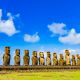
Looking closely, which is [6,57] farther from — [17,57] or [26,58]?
[26,58]

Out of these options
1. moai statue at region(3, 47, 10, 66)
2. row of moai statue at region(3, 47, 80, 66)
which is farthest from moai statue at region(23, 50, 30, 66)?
moai statue at region(3, 47, 10, 66)

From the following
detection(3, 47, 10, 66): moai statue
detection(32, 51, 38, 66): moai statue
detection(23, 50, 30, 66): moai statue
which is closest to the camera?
detection(3, 47, 10, 66): moai statue

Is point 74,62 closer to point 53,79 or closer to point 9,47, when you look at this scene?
point 9,47

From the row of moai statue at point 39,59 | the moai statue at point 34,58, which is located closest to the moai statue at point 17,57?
the row of moai statue at point 39,59

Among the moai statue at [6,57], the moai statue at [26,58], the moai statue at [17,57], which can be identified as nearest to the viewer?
the moai statue at [6,57]

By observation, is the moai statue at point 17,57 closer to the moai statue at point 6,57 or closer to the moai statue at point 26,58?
the moai statue at point 26,58

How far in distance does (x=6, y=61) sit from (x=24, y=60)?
101 inches

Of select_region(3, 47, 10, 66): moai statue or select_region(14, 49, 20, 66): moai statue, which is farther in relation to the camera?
select_region(14, 49, 20, 66): moai statue

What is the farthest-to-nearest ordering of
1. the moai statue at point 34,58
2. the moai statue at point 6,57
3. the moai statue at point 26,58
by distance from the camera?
the moai statue at point 34,58 → the moai statue at point 26,58 → the moai statue at point 6,57

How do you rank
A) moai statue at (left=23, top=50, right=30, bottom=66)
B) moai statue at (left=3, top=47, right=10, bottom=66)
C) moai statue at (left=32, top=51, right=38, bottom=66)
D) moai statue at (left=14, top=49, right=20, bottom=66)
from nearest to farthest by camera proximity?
moai statue at (left=3, top=47, right=10, bottom=66) < moai statue at (left=14, top=49, right=20, bottom=66) < moai statue at (left=23, top=50, right=30, bottom=66) < moai statue at (left=32, top=51, right=38, bottom=66)

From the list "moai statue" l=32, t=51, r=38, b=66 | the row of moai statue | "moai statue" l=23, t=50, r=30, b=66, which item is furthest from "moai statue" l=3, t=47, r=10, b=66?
"moai statue" l=32, t=51, r=38, b=66

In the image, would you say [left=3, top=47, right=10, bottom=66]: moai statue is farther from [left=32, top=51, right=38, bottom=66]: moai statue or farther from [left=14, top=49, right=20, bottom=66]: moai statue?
[left=32, top=51, right=38, bottom=66]: moai statue

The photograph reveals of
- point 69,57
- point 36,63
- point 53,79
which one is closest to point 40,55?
point 36,63

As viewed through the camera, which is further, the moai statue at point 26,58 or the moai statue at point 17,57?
the moai statue at point 26,58
